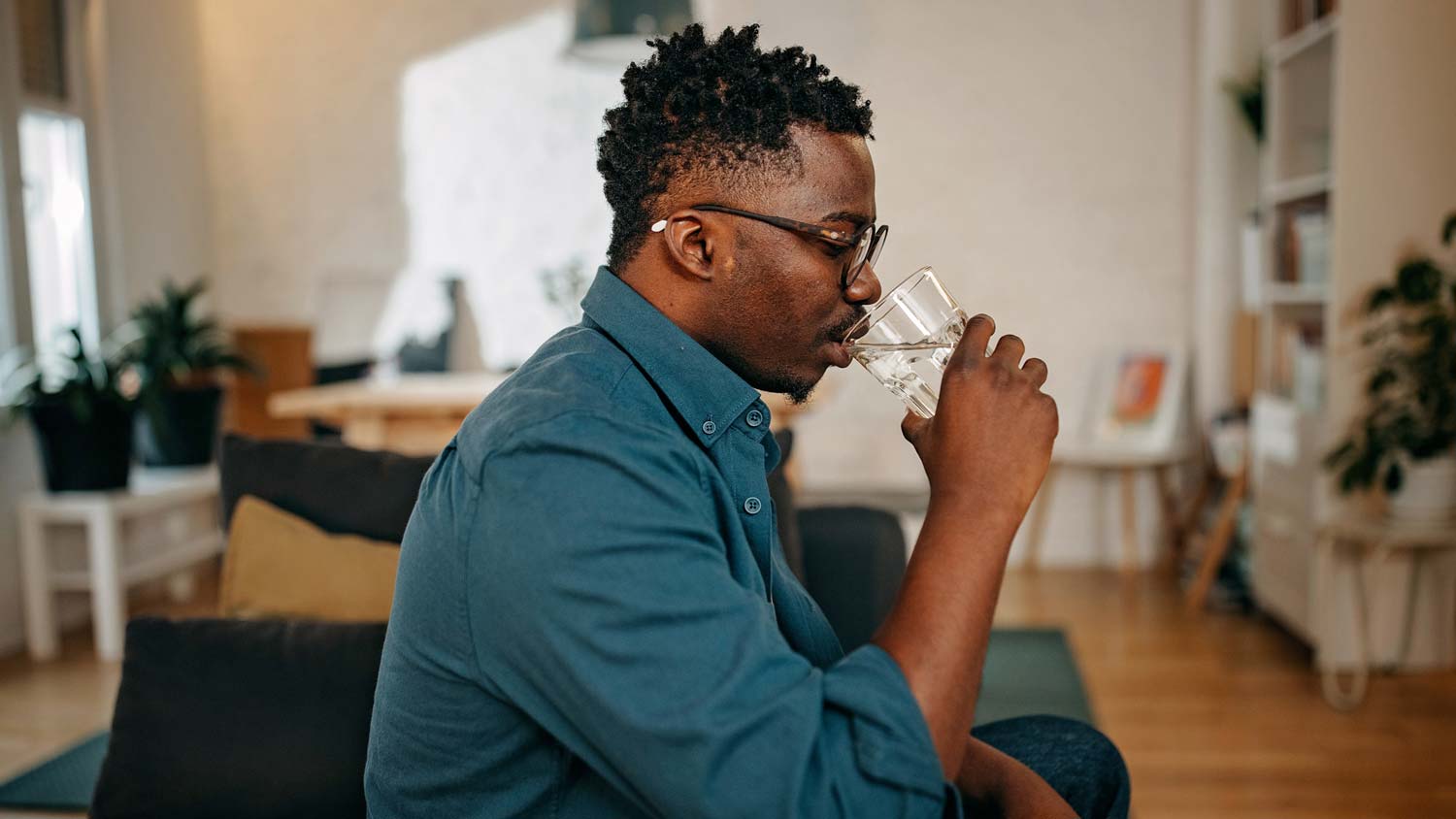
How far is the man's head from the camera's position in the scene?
0.98 meters

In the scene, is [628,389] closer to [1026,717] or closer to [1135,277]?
[1026,717]

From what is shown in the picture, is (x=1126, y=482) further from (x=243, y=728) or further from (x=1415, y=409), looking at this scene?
(x=243, y=728)

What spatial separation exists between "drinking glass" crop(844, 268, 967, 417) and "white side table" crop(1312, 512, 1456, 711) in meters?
2.34

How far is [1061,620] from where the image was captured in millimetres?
4020

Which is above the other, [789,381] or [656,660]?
[789,381]

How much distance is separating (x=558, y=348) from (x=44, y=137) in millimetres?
4155

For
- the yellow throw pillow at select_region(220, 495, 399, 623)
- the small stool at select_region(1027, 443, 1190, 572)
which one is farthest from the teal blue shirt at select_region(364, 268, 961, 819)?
the small stool at select_region(1027, 443, 1190, 572)

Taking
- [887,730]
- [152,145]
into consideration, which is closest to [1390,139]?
[887,730]

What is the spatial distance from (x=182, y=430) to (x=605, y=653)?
13.1 feet

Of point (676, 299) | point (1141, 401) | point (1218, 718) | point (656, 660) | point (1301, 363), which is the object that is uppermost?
point (676, 299)

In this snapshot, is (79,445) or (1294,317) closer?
(79,445)

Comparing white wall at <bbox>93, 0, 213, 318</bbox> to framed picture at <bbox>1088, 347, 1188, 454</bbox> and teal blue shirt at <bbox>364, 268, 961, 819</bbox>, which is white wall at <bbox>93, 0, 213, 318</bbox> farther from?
teal blue shirt at <bbox>364, 268, 961, 819</bbox>

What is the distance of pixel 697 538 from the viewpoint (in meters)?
0.82

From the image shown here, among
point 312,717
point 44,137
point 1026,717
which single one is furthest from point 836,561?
point 44,137
